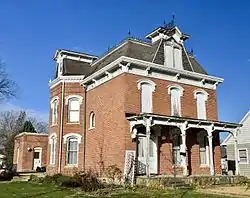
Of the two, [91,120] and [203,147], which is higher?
[91,120]

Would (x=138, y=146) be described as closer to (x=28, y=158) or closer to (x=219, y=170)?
(x=219, y=170)

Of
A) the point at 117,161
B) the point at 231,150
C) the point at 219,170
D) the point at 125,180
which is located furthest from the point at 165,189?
the point at 231,150

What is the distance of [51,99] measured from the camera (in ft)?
88.7

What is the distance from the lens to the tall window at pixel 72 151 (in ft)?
78.3

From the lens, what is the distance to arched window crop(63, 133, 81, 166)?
2386cm

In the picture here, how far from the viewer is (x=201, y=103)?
23141 mm

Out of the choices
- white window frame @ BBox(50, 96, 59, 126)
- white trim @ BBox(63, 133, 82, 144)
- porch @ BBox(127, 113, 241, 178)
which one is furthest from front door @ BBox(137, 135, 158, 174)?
white window frame @ BBox(50, 96, 59, 126)

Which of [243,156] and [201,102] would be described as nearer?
[201,102]

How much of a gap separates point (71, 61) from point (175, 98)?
10129mm

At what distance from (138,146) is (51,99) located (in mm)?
10618

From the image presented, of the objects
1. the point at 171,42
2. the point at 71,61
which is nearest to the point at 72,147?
the point at 71,61

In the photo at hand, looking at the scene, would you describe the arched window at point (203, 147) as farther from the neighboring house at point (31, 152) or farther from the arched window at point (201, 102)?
the neighboring house at point (31, 152)

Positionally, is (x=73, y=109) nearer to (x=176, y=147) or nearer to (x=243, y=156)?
(x=176, y=147)

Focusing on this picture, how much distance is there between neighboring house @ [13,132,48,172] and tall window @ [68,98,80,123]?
39.2 feet
